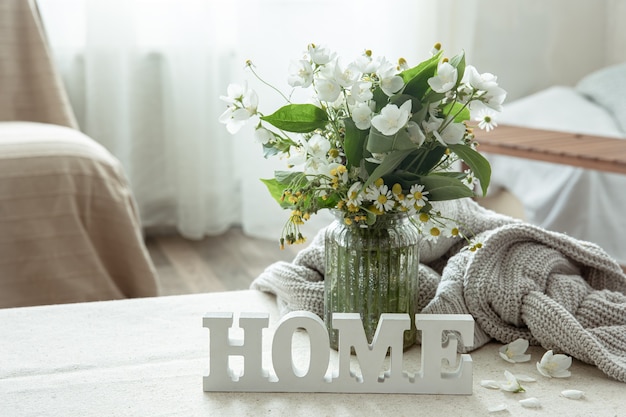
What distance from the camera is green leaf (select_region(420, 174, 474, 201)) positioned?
1.06 meters

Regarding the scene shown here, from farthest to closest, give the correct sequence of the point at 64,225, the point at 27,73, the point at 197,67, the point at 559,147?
the point at 197,67 → the point at 27,73 → the point at 559,147 → the point at 64,225

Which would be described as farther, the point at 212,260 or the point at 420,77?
the point at 212,260

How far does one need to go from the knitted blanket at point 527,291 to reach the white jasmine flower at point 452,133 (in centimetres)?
19

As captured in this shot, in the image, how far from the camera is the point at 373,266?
43.3 inches

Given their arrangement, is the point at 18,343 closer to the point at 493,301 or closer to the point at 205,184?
the point at 493,301

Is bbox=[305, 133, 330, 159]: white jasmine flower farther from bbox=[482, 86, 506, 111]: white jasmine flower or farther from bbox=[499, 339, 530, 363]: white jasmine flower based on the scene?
bbox=[499, 339, 530, 363]: white jasmine flower

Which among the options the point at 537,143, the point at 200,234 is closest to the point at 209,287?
the point at 200,234

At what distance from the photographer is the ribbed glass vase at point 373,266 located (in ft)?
3.60

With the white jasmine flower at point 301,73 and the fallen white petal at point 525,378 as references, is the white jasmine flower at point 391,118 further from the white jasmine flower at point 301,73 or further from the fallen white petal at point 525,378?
the fallen white petal at point 525,378

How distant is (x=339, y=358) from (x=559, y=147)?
4.66ft

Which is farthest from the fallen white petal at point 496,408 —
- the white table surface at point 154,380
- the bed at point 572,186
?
the bed at point 572,186

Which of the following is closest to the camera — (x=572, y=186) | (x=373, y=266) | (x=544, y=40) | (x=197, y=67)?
(x=373, y=266)

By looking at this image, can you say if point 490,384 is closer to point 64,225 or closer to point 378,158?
point 378,158

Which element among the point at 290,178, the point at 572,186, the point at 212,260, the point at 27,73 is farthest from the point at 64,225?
the point at 572,186
